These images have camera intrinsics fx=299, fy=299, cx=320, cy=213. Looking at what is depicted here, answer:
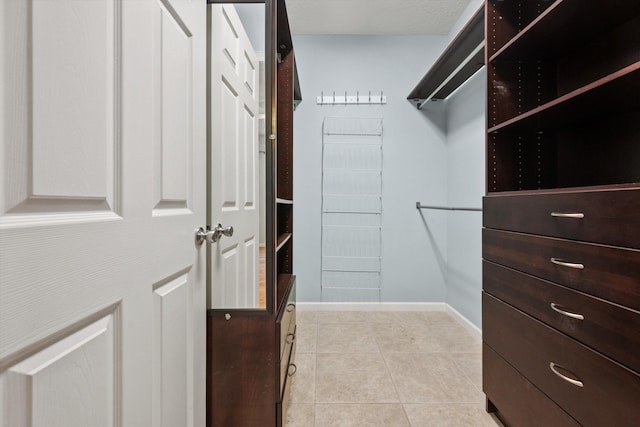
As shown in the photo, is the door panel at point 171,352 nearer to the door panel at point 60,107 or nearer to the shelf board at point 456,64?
the door panel at point 60,107

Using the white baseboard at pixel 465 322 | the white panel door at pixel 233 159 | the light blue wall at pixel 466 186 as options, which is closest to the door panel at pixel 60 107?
the white panel door at pixel 233 159

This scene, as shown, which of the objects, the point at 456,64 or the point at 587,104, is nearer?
the point at 587,104

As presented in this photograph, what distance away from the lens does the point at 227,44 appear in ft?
3.86

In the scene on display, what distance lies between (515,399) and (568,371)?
35 centimetres

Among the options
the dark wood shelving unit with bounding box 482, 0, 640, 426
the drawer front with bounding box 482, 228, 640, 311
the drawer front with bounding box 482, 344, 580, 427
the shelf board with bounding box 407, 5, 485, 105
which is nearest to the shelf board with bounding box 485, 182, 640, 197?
the dark wood shelving unit with bounding box 482, 0, 640, 426

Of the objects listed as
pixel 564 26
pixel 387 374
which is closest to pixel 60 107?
pixel 564 26

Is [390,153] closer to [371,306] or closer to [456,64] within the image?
[456,64]

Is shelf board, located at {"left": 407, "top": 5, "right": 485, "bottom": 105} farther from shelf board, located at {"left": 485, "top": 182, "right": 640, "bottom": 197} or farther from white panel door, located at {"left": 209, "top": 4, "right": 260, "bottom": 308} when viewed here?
white panel door, located at {"left": 209, "top": 4, "right": 260, "bottom": 308}

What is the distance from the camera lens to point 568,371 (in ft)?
3.08

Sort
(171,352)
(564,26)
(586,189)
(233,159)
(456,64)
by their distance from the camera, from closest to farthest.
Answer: (171,352) < (586,189) < (564,26) < (233,159) < (456,64)

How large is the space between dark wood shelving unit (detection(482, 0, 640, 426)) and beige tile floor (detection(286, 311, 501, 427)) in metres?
0.26

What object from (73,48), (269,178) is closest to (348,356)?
(269,178)

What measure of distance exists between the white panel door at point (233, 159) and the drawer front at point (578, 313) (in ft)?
3.33

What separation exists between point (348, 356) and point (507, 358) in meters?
0.99
